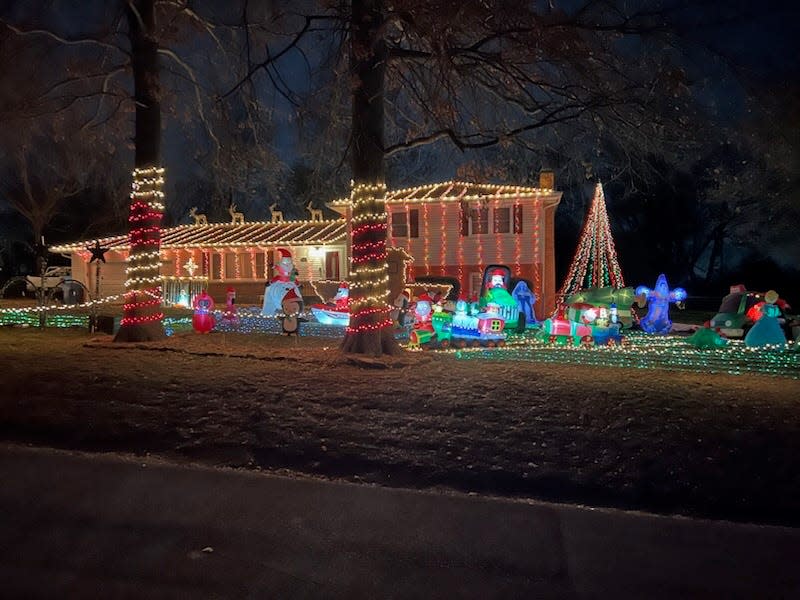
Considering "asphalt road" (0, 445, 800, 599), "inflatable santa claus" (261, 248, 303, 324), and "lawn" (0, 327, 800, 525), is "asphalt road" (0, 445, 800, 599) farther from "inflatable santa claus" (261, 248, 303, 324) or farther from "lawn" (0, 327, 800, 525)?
"inflatable santa claus" (261, 248, 303, 324)

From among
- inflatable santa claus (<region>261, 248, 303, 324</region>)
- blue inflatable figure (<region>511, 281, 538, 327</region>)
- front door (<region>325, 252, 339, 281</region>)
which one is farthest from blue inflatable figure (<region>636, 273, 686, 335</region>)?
front door (<region>325, 252, 339, 281</region>)

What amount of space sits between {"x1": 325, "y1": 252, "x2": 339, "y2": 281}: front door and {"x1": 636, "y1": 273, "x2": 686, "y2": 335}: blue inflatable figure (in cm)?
1540

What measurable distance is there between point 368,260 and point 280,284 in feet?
25.4

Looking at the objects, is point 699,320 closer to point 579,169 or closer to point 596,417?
point 579,169

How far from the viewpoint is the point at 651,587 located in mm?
3787

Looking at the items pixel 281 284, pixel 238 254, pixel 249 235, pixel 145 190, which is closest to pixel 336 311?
pixel 281 284

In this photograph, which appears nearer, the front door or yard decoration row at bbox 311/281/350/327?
yard decoration row at bbox 311/281/350/327

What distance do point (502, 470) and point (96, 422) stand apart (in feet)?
13.7

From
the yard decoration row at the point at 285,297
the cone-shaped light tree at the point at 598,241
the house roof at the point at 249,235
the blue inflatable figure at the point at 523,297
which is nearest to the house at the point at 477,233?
the cone-shaped light tree at the point at 598,241

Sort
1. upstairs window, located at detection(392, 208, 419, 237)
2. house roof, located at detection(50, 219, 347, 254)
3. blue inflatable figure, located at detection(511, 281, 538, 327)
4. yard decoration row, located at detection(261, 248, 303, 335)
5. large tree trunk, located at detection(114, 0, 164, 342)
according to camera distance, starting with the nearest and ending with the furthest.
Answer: large tree trunk, located at detection(114, 0, 164, 342)
yard decoration row, located at detection(261, 248, 303, 335)
blue inflatable figure, located at detection(511, 281, 538, 327)
upstairs window, located at detection(392, 208, 419, 237)
house roof, located at detection(50, 219, 347, 254)

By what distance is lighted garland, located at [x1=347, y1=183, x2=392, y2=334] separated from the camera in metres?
11.1

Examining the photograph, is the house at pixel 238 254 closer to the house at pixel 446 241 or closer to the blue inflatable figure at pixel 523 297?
the house at pixel 446 241

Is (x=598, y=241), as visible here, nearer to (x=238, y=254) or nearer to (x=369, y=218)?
(x=369, y=218)

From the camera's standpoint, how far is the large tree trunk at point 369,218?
11.0m
